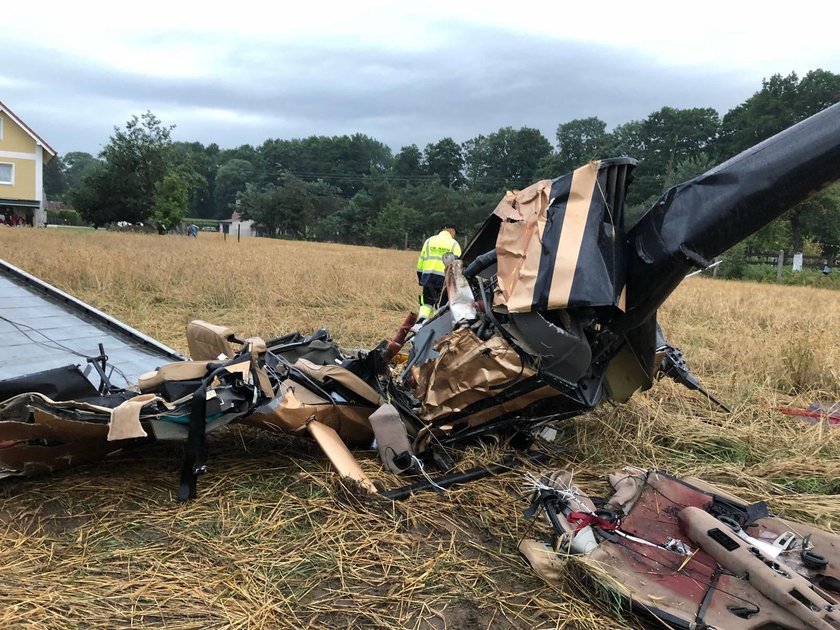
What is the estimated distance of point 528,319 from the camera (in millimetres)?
2809

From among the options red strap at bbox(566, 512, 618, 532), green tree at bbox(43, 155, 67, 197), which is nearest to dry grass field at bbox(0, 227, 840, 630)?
red strap at bbox(566, 512, 618, 532)

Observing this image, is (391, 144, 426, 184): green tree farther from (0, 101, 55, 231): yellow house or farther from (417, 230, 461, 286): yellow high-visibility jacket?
(417, 230, 461, 286): yellow high-visibility jacket

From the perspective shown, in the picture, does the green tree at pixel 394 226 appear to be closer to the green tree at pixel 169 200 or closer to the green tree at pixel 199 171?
the green tree at pixel 199 171

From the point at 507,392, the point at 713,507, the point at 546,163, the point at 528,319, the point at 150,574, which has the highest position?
the point at 546,163

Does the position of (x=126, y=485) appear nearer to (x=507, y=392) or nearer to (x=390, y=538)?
(x=390, y=538)

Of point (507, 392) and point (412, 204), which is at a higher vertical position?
point (412, 204)

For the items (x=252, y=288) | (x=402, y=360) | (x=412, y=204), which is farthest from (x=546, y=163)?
(x=402, y=360)

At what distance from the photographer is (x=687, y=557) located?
2365mm

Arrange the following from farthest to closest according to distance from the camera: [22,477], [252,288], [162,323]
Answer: [252,288] → [162,323] → [22,477]

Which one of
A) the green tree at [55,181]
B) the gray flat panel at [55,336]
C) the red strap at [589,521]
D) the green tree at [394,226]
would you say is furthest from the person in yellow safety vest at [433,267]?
the green tree at [55,181]

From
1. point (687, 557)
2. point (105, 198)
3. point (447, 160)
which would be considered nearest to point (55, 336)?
point (687, 557)

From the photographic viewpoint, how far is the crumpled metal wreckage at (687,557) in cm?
201

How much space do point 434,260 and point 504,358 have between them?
3.78 m

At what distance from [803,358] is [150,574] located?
19.2 feet
